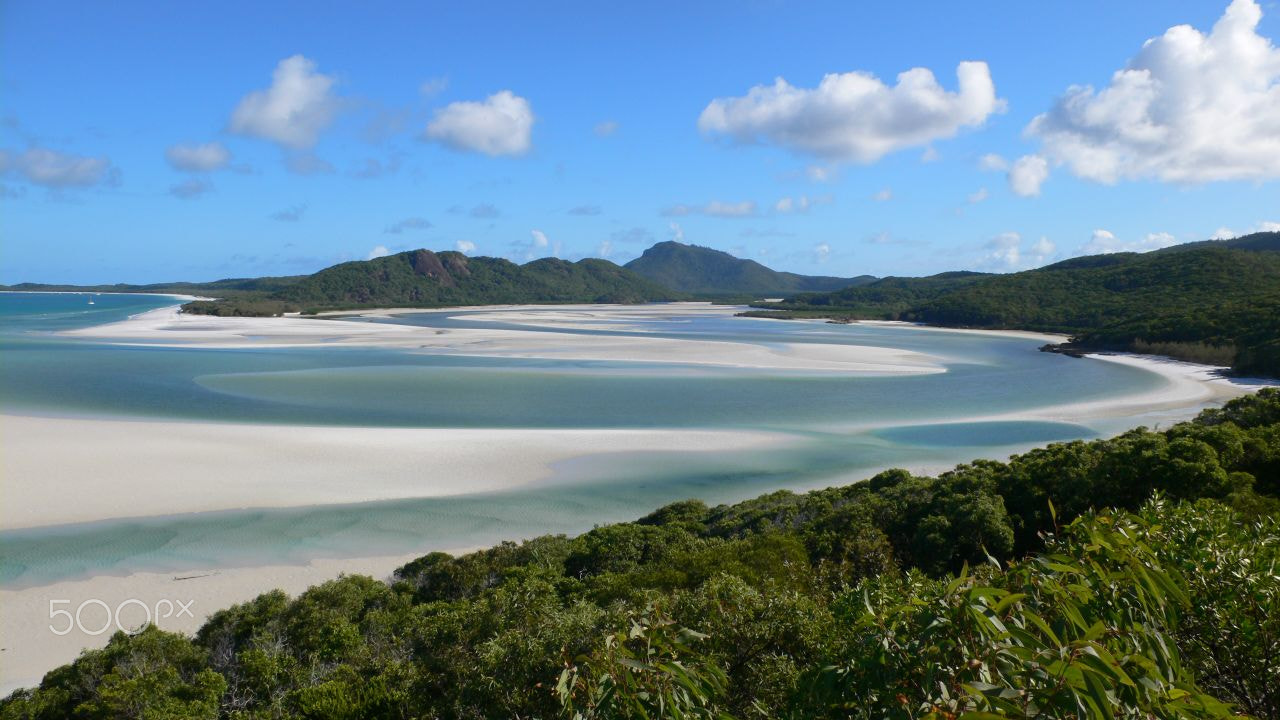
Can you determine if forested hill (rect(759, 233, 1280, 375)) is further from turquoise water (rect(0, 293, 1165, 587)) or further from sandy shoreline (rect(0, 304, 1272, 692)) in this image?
sandy shoreline (rect(0, 304, 1272, 692))

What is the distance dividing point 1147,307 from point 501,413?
239 ft

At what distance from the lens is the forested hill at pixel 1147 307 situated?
4903 centimetres

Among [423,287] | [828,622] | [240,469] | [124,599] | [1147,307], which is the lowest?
[124,599]

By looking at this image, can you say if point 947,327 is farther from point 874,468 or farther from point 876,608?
point 876,608

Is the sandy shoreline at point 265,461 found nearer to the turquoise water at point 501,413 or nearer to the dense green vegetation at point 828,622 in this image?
the turquoise water at point 501,413

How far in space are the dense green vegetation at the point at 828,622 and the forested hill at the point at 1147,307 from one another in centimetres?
4079

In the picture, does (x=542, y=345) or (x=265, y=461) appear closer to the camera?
(x=265, y=461)

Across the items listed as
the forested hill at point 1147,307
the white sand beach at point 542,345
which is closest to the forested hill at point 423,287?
the white sand beach at point 542,345

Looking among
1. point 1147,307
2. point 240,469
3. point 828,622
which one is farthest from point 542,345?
point 1147,307

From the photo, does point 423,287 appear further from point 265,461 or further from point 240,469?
point 240,469

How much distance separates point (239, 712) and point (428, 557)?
677cm

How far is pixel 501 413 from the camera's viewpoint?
28.9 m

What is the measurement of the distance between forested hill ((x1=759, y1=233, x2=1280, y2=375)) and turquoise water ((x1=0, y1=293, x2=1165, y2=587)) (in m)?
7.39

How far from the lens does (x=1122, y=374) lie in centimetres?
Answer: 4400
